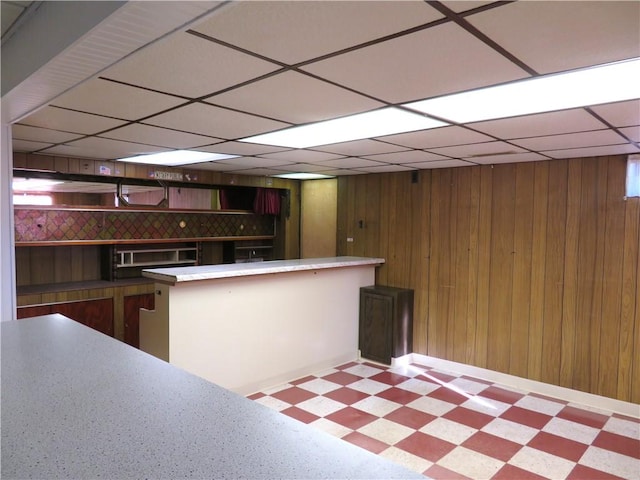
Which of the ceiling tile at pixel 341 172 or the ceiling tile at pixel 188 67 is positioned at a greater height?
the ceiling tile at pixel 341 172

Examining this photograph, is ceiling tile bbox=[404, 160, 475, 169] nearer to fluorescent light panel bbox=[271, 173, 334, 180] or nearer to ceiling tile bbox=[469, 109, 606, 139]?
ceiling tile bbox=[469, 109, 606, 139]

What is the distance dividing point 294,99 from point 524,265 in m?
3.12

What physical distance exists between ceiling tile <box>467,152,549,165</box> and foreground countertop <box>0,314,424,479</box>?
3.39 metres

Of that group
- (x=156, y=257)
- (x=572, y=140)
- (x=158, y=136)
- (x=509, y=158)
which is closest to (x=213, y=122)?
(x=158, y=136)

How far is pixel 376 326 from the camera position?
4977mm

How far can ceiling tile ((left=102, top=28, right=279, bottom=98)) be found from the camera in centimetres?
154

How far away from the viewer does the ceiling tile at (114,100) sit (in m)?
2.01

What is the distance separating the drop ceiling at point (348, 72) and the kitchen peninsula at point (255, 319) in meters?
1.21

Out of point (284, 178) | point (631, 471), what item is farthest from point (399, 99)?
point (284, 178)

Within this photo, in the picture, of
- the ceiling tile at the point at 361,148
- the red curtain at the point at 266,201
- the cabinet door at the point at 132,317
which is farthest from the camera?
the red curtain at the point at 266,201

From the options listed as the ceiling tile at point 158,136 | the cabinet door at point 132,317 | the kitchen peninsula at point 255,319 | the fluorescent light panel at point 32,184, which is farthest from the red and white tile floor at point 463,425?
the fluorescent light panel at point 32,184

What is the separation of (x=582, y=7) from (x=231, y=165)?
400cm

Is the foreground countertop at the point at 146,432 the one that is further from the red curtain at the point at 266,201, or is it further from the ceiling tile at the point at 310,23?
the red curtain at the point at 266,201

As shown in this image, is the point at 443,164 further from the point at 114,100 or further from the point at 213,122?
the point at 114,100
